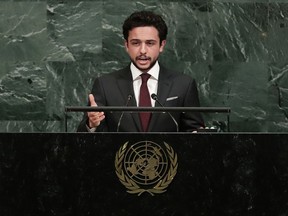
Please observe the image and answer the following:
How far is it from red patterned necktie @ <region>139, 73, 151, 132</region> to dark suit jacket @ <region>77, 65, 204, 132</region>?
37 millimetres

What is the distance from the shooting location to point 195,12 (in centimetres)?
533

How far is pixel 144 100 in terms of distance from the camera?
3887mm

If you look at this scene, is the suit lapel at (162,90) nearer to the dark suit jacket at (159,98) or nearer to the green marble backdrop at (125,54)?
the dark suit jacket at (159,98)

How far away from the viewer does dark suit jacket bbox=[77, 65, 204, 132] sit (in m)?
3.74

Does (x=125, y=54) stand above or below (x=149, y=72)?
above

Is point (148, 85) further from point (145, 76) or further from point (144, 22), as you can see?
point (144, 22)
